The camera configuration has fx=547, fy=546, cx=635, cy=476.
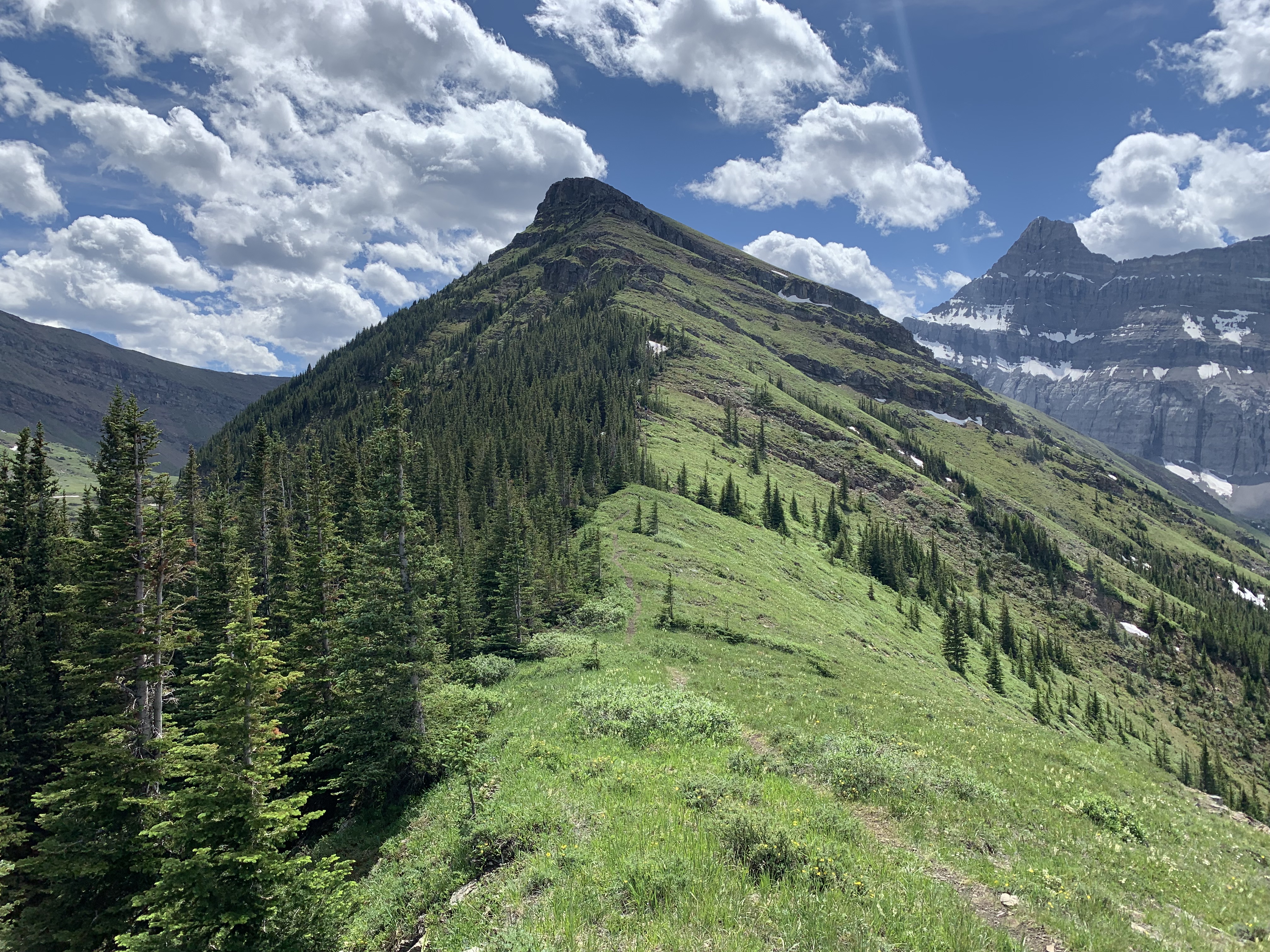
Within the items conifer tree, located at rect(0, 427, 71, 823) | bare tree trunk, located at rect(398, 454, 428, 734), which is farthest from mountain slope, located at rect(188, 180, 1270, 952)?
conifer tree, located at rect(0, 427, 71, 823)

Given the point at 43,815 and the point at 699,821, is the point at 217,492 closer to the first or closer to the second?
the point at 43,815

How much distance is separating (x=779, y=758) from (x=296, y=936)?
1294 centimetres

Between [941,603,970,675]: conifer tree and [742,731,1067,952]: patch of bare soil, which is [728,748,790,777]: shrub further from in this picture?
[941,603,970,675]: conifer tree

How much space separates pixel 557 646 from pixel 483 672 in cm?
486

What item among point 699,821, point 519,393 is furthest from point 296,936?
point 519,393

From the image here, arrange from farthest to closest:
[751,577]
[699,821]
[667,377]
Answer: [667,377], [751,577], [699,821]

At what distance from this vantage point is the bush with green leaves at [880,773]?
14.5 m

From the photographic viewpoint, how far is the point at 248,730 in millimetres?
14898

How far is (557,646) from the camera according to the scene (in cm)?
3606

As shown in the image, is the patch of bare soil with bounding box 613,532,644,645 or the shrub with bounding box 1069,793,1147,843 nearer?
the shrub with bounding box 1069,793,1147,843

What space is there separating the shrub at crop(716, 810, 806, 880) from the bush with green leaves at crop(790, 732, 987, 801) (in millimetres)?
4646

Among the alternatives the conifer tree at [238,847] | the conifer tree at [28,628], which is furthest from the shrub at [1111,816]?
the conifer tree at [28,628]

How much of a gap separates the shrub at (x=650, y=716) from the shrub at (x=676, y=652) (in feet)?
28.7

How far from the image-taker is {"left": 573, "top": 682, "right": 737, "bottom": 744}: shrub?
1919cm
